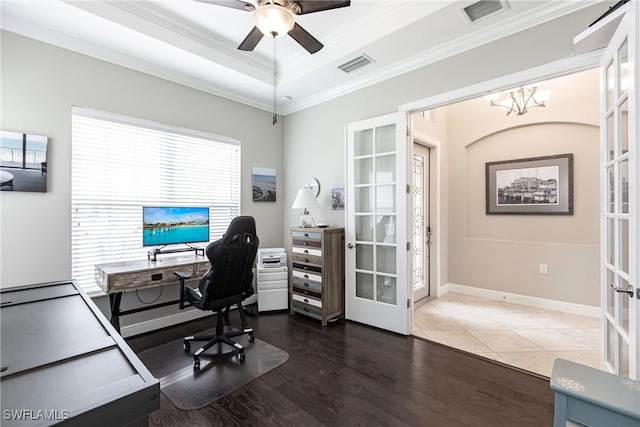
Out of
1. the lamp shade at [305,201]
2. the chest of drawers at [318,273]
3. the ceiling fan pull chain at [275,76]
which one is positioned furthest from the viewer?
the lamp shade at [305,201]

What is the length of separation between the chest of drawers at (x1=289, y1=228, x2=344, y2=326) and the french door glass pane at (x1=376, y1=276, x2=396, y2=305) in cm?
49

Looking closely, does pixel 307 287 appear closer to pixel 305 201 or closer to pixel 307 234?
pixel 307 234

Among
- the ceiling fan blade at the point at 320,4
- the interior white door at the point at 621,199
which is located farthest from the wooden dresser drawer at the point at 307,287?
the ceiling fan blade at the point at 320,4

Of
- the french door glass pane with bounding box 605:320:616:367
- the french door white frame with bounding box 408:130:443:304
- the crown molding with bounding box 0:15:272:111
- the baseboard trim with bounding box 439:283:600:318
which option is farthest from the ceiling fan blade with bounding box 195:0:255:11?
the baseboard trim with bounding box 439:283:600:318

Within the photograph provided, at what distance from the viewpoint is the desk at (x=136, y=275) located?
2.54 meters

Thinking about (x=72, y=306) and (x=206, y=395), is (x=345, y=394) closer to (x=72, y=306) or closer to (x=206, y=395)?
(x=206, y=395)

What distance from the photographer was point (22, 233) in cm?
244

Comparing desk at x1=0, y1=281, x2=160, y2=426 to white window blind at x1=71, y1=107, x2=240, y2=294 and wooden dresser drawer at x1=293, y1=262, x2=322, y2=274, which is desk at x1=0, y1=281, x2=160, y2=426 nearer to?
white window blind at x1=71, y1=107, x2=240, y2=294

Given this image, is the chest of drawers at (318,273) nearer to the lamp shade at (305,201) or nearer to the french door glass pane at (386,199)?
the lamp shade at (305,201)

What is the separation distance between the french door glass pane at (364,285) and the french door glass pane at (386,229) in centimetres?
48

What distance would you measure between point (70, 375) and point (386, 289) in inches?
115

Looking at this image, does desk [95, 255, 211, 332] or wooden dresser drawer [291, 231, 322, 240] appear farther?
wooden dresser drawer [291, 231, 322, 240]

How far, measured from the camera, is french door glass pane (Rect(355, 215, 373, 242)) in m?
3.44

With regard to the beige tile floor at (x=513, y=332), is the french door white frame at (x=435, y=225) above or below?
above
